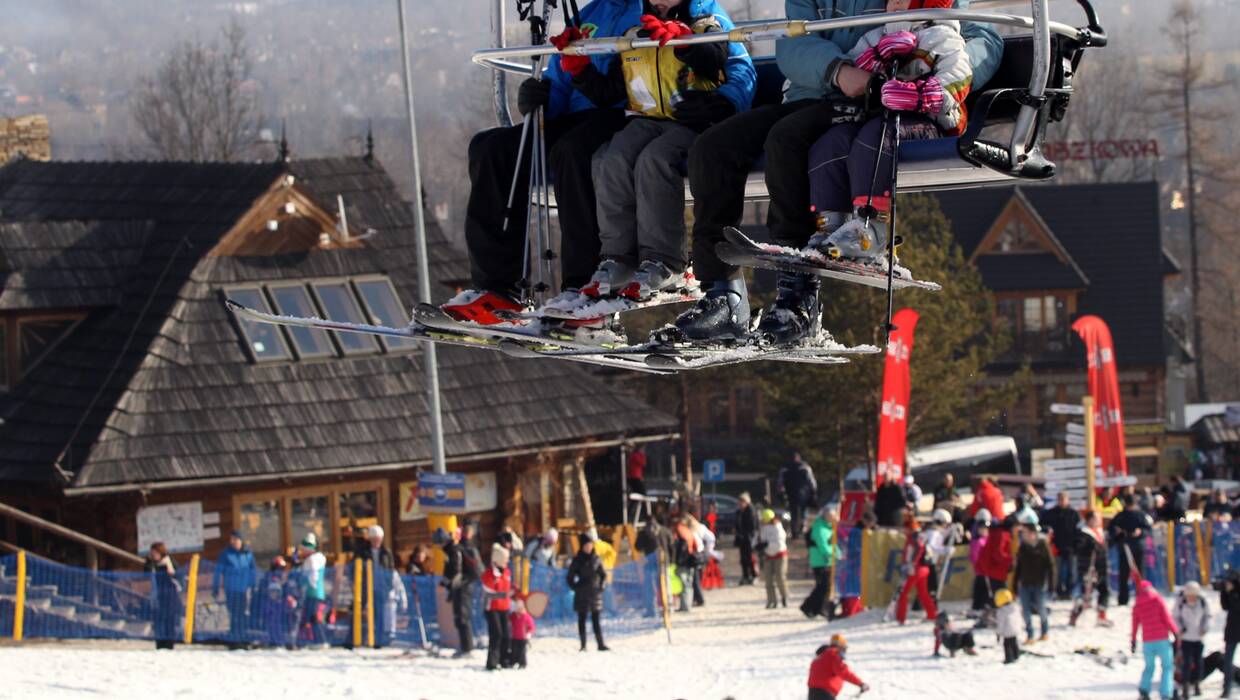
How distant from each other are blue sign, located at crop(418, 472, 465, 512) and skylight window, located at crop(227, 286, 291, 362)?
5880mm

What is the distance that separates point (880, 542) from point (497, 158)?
15.4 meters

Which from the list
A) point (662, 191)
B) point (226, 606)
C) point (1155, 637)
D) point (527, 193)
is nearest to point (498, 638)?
point (226, 606)

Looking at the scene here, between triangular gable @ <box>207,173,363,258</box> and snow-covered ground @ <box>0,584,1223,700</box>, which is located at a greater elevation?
triangular gable @ <box>207,173,363,258</box>

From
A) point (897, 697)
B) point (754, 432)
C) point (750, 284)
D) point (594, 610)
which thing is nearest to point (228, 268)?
point (594, 610)

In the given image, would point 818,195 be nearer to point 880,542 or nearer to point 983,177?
point 983,177

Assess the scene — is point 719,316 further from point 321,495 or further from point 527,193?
point 321,495

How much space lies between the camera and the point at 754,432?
52.1 m

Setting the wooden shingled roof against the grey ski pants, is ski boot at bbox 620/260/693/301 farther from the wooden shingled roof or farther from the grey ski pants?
the wooden shingled roof

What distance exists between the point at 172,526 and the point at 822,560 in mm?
8134

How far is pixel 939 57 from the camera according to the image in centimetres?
711

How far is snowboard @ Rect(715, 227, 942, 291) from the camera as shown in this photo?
7.26 m

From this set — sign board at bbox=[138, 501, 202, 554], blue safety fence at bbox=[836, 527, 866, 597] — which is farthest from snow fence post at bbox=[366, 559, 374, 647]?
blue safety fence at bbox=[836, 527, 866, 597]

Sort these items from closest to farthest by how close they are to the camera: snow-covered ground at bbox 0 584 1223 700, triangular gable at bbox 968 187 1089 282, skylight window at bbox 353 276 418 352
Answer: snow-covered ground at bbox 0 584 1223 700
skylight window at bbox 353 276 418 352
triangular gable at bbox 968 187 1089 282

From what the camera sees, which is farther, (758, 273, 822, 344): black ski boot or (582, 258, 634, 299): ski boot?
(582, 258, 634, 299): ski boot
